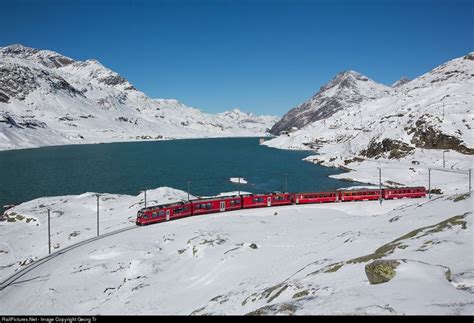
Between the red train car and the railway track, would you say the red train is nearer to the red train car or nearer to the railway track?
the red train car

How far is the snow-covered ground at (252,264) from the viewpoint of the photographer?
16531mm

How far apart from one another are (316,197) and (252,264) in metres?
38.9

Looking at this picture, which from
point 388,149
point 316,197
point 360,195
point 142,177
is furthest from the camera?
point 388,149

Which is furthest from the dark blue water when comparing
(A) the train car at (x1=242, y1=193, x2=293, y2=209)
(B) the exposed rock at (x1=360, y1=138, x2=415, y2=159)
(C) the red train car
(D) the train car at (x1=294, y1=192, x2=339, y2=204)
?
(A) the train car at (x1=242, y1=193, x2=293, y2=209)

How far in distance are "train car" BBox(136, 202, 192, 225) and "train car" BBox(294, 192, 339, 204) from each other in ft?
69.5

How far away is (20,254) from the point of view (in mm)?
51781

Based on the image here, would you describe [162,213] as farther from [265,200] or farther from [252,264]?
[252,264]

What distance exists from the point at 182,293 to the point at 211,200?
108ft

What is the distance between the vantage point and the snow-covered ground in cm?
1653

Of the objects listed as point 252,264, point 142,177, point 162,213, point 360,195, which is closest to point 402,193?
point 360,195

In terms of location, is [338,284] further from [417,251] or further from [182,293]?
[182,293]

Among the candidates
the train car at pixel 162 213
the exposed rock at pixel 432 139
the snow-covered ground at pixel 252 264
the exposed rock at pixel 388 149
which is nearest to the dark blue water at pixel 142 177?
the exposed rock at pixel 388 149

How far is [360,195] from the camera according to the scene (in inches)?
2874

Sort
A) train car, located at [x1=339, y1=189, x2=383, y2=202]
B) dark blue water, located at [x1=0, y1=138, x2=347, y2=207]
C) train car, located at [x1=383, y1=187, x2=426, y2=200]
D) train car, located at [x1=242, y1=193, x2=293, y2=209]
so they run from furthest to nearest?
dark blue water, located at [x1=0, y1=138, x2=347, y2=207] < train car, located at [x1=383, y1=187, x2=426, y2=200] < train car, located at [x1=339, y1=189, x2=383, y2=202] < train car, located at [x1=242, y1=193, x2=293, y2=209]
